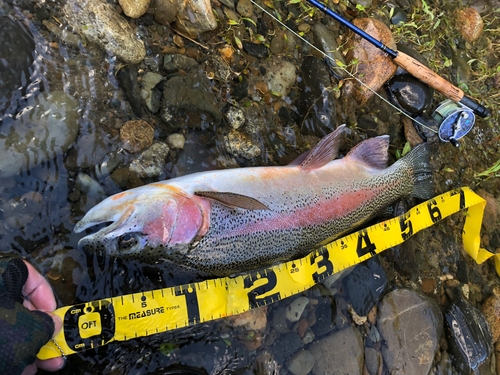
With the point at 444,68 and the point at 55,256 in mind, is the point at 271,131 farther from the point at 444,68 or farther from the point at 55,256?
the point at 444,68

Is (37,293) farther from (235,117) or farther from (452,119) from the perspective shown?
(452,119)

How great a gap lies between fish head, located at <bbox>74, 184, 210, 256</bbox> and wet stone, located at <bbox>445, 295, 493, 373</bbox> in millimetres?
3669

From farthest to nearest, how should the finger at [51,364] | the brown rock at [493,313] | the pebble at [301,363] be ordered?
the brown rock at [493,313]
the pebble at [301,363]
the finger at [51,364]

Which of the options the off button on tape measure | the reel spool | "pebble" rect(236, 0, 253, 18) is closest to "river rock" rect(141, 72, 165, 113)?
"pebble" rect(236, 0, 253, 18)

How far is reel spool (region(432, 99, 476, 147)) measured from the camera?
3779 mm

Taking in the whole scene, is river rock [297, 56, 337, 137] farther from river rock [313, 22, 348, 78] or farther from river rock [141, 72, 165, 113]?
river rock [141, 72, 165, 113]

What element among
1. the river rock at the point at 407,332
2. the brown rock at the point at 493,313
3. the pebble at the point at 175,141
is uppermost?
the pebble at the point at 175,141

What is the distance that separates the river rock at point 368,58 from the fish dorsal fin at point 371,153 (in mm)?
745

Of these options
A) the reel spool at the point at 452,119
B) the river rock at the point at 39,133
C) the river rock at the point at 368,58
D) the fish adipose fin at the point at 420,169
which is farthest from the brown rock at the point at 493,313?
the river rock at the point at 39,133

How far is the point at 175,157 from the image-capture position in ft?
9.55

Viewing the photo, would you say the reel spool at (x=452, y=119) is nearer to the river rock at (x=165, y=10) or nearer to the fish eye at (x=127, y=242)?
the river rock at (x=165, y=10)

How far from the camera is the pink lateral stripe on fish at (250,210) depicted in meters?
2.17

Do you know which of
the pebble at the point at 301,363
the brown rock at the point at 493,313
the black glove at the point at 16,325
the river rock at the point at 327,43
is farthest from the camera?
the brown rock at the point at 493,313

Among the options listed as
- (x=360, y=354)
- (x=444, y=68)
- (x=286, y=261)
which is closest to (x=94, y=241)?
(x=286, y=261)
